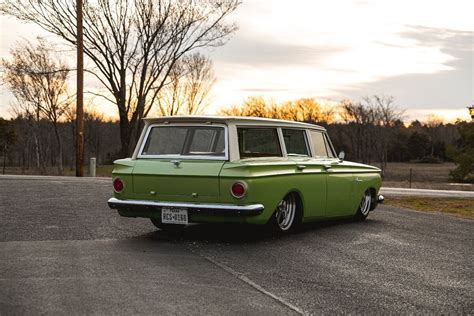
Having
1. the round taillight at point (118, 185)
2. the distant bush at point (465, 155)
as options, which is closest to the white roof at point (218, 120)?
the round taillight at point (118, 185)

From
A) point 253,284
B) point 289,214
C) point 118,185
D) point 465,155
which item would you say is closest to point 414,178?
point 465,155

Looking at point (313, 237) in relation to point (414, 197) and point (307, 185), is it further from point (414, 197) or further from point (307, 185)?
point (414, 197)

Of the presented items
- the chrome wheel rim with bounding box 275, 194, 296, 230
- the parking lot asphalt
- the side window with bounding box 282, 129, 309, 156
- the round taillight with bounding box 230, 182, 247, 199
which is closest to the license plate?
the parking lot asphalt

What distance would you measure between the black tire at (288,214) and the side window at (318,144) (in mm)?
1131

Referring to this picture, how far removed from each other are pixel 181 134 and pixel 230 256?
2.03 m

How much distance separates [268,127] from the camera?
28.2 ft

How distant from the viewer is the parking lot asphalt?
15.9 feet

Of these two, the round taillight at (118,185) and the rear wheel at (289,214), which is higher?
the round taillight at (118,185)

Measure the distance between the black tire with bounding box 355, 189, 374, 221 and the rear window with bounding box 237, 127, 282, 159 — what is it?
2.57 meters

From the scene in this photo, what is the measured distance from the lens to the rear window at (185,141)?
7.93m

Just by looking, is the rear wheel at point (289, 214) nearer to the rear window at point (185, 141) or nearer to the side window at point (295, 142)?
the side window at point (295, 142)

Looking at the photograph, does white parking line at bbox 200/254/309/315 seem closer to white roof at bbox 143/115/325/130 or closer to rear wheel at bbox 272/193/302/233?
rear wheel at bbox 272/193/302/233

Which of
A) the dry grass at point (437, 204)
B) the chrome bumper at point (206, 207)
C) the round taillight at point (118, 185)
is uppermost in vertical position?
the round taillight at point (118, 185)

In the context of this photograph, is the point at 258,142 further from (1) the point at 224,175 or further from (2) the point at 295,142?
(1) the point at 224,175
